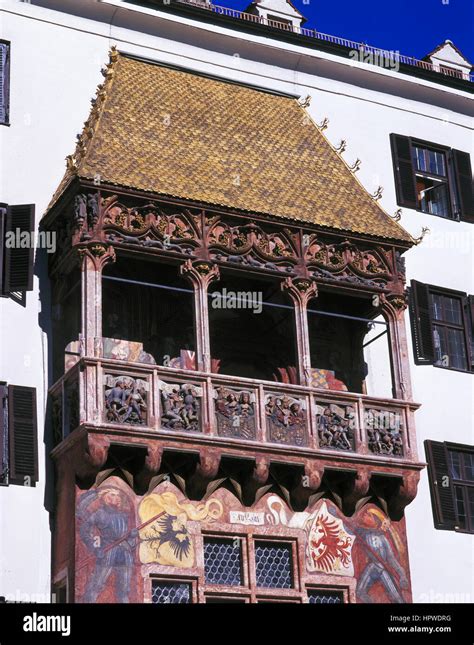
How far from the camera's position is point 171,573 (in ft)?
74.0

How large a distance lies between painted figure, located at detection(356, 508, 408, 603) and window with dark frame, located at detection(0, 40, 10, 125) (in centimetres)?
915

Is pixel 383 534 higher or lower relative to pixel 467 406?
lower

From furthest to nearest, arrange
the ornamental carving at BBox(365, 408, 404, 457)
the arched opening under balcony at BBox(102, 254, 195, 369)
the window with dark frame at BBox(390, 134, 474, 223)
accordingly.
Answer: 1. the window with dark frame at BBox(390, 134, 474, 223)
2. the arched opening under balcony at BBox(102, 254, 195, 369)
3. the ornamental carving at BBox(365, 408, 404, 457)

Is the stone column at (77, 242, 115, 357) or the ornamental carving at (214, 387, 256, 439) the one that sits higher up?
the stone column at (77, 242, 115, 357)

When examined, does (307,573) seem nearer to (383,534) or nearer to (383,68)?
(383,534)

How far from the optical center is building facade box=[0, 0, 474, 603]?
22.8 m

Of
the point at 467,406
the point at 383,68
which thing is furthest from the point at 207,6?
the point at 467,406

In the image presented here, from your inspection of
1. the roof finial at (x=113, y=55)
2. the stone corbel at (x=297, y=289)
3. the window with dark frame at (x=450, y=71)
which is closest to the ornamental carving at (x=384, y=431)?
the stone corbel at (x=297, y=289)

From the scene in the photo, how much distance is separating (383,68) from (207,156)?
6.29 meters

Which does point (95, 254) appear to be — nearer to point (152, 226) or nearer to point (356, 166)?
point (152, 226)

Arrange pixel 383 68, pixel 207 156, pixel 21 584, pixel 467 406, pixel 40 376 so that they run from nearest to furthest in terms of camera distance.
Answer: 1. pixel 21 584
2. pixel 40 376
3. pixel 207 156
4. pixel 467 406
5. pixel 383 68

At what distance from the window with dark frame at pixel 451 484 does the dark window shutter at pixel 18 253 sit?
316 inches

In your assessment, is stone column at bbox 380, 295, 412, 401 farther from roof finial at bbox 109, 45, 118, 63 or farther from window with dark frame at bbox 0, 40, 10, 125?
window with dark frame at bbox 0, 40, 10, 125

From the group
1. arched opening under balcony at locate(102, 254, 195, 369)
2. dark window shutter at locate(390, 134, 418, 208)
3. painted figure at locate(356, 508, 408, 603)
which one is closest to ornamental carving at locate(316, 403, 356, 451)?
painted figure at locate(356, 508, 408, 603)
